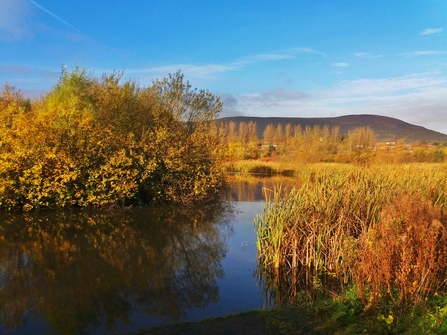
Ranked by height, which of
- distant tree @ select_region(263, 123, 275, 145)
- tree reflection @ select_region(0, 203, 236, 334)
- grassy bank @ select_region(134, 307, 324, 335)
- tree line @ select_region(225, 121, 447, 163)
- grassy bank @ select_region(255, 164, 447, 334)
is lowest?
tree reflection @ select_region(0, 203, 236, 334)

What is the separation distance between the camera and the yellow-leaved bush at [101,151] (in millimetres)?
13820

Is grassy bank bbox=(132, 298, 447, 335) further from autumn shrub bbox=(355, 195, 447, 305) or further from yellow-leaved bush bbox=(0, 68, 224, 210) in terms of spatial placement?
yellow-leaved bush bbox=(0, 68, 224, 210)

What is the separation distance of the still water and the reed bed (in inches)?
42.1

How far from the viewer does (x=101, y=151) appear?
599 inches

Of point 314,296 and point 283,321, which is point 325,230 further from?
point 283,321

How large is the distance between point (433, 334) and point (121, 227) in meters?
10.4

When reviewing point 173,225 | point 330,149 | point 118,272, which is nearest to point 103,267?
point 118,272

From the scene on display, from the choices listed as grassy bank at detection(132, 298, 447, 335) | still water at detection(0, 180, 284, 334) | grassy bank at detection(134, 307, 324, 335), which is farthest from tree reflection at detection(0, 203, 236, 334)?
grassy bank at detection(132, 298, 447, 335)

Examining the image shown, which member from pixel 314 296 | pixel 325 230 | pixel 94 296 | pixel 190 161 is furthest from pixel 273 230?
pixel 190 161

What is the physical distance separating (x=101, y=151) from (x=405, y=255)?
13014 mm

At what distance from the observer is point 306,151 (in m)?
37.0

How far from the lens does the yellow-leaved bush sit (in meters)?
13.8

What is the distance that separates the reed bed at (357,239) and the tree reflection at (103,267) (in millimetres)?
1691

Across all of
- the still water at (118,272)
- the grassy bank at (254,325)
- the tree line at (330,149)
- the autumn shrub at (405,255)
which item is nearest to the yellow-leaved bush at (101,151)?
the still water at (118,272)
